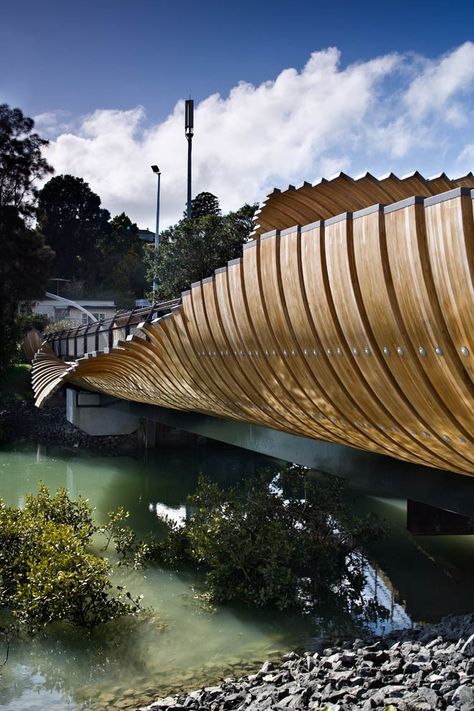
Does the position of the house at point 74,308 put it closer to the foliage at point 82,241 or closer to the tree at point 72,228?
the foliage at point 82,241

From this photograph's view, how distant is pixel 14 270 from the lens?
111 ft

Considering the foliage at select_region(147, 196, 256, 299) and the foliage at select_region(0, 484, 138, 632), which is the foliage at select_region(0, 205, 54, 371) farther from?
the foliage at select_region(0, 484, 138, 632)

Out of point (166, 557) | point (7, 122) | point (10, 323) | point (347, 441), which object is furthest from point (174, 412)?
point (7, 122)

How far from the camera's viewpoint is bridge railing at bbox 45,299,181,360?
484 inches

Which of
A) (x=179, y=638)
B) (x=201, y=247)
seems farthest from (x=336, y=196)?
(x=201, y=247)

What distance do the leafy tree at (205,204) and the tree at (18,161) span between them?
1245 cm

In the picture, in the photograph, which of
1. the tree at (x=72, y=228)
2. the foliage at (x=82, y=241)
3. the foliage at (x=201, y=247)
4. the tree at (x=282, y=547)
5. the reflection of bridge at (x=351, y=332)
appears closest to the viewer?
the reflection of bridge at (x=351, y=332)

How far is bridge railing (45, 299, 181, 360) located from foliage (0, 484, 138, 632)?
2.76m

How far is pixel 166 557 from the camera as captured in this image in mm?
10922

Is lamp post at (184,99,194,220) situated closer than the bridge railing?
No

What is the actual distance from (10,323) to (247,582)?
27114 mm

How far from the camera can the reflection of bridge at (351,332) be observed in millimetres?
3648

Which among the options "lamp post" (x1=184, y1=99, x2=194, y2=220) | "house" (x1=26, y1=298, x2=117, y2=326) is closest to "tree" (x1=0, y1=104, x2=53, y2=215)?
"lamp post" (x1=184, y1=99, x2=194, y2=220)

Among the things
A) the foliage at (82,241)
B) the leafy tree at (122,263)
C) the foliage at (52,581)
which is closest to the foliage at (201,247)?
the foliage at (52,581)
